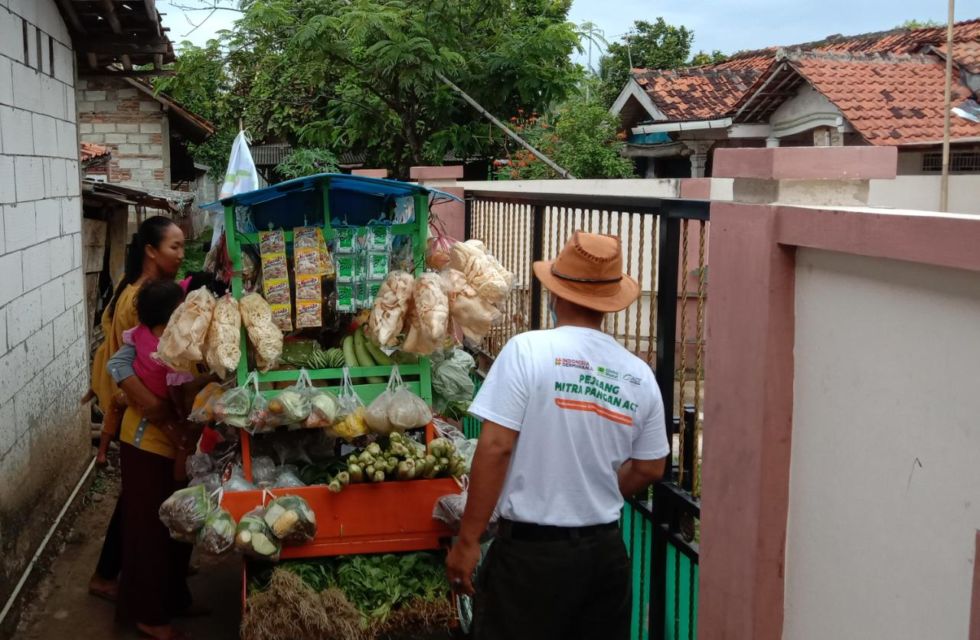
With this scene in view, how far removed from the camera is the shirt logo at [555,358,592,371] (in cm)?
304

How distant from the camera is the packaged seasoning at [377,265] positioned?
4594 mm

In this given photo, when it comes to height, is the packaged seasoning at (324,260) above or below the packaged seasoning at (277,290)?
above

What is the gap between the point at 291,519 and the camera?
4.10 metres

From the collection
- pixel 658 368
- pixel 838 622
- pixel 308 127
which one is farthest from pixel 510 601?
pixel 308 127

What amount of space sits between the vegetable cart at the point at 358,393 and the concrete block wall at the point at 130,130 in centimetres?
1723

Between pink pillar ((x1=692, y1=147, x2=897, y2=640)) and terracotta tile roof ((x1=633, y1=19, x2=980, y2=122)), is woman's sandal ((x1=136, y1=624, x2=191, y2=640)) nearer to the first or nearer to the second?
pink pillar ((x1=692, y1=147, x2=897, y2=640))

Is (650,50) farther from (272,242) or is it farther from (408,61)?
(272,242)

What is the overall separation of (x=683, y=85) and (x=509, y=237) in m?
14.3

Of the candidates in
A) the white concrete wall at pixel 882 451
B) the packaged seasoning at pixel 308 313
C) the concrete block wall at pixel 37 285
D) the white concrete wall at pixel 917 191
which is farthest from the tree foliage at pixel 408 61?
the white concrete wall at pixel 882 451

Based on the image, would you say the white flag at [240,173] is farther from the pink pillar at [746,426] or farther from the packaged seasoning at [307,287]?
the pink pillar at [746,426]

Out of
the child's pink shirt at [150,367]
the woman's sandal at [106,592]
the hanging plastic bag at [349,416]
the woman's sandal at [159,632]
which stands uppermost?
the child's pink shirt at [150,367]

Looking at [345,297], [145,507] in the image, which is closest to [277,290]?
[345,297]

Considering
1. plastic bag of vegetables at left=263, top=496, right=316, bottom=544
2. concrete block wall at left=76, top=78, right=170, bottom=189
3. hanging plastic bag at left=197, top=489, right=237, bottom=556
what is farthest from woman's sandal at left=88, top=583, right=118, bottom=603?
concrete block wall at left=76, top=78, right=170, bottom=189

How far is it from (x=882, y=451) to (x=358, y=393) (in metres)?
2.59
